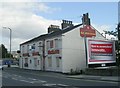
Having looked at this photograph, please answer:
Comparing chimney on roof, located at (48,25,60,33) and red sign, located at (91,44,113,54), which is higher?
chimney on roof, located at (48,25,60,33)

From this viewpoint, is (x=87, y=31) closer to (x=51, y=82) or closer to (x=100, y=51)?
(x=100, y=51)

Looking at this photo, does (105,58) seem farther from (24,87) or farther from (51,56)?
(24,87)

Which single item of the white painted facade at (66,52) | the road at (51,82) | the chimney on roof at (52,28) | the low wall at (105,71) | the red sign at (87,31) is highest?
the chimney on roof at (52,28)

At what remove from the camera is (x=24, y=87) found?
1991 cm

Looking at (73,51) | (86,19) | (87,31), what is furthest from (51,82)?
(86,19)

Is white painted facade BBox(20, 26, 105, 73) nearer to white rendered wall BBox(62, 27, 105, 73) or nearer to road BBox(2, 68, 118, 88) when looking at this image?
white rendered wall BBox(62, 27, 105, 73)

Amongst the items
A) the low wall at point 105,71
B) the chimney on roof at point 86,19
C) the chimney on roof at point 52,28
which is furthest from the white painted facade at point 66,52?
the chimney on roof at point 52,28

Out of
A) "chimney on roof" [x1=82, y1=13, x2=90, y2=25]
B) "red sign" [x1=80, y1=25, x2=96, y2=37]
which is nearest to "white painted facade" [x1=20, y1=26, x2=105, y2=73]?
"red sign" [x1=80, y1=25, x2=96, y2=37]

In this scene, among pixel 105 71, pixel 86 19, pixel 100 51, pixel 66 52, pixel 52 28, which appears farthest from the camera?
pixel 52 28

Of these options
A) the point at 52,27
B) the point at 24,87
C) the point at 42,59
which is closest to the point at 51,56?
the point at 42,59

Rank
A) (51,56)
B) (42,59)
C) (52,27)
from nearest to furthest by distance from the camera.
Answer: (51,56) < (42,59) < (52,27)

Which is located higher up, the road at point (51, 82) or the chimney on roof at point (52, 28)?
the chimney on roof at point (52, 28)

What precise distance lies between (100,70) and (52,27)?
25.4 m

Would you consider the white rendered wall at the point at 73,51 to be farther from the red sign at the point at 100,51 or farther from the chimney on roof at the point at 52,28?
the chimney on roof at the point at 52,28
